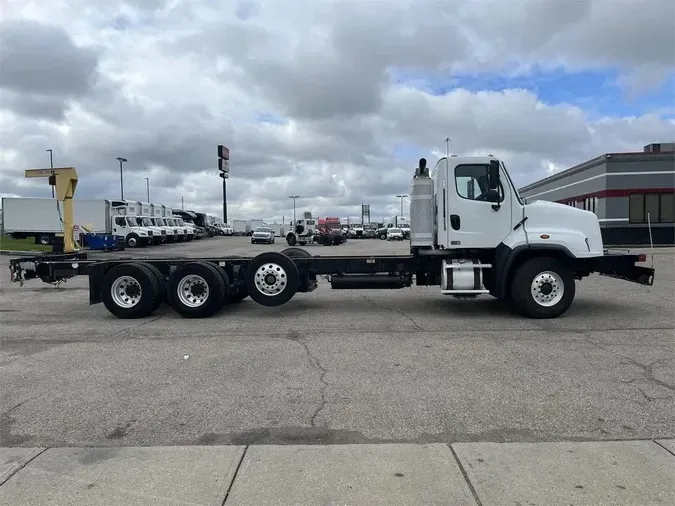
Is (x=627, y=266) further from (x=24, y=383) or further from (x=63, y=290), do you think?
(x=63, y=290)

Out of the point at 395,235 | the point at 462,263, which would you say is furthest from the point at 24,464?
the point at 395,235

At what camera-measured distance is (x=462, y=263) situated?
9.58m

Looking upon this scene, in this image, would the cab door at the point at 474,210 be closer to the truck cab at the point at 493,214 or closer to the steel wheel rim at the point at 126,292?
the truck cab at the point at 493,214

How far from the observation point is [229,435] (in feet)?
14.3

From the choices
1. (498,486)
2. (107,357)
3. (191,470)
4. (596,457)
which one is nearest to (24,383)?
(107,357)

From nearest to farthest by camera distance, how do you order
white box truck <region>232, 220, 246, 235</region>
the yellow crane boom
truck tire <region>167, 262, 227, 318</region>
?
truck tire <region>167, 262, 227, 318</region> < the yellow crane boom < white box truck <region>232, 220, 246, 235</region>

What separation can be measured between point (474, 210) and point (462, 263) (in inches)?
38.8

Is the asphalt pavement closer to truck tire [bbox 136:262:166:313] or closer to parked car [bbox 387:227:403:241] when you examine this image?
truck tire [bbox 136:262:166:313]

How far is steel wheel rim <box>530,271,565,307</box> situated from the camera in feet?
29.9

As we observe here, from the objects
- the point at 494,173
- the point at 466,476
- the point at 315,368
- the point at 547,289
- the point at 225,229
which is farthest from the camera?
the point at 225,229

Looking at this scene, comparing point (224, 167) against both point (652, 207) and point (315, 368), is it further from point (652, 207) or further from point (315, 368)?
point (315, 368)

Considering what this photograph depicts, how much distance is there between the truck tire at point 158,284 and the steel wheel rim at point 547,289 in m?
6.70

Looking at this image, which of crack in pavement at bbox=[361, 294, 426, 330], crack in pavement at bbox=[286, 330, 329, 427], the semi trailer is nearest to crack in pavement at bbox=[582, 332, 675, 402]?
the semi trailer

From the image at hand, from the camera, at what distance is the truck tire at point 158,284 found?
9734 millimetres
